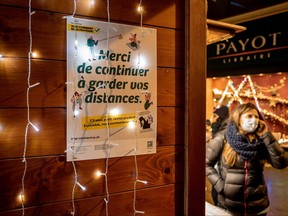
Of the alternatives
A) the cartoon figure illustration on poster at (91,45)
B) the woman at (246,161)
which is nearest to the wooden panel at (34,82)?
the cartoon figure illustration on poster at (91,45)

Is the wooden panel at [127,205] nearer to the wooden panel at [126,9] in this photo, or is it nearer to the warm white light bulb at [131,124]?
the warm white light bulb at [131,124]

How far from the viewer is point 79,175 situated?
1.29m

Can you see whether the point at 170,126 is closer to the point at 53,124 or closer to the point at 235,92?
the point at 53,124

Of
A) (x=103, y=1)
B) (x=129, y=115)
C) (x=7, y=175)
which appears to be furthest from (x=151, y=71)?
(x=7, y=175)

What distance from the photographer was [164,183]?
1.52 meters

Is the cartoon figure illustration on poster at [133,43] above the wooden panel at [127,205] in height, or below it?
above

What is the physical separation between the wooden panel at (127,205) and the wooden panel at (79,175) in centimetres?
3

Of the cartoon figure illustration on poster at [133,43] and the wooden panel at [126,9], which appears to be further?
the cartoon figure illustration on poster at [133,43]

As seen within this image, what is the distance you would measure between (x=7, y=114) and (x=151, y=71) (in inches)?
28.3

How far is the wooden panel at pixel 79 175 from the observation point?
1167mm

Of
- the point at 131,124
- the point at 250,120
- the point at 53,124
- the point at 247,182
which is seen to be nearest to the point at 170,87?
the point at 131,124

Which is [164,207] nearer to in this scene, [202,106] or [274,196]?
[202,106]

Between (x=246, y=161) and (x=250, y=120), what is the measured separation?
42 centimetres

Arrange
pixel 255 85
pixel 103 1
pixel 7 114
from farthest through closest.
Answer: pixel 255 85
pixel 103 1
pixel 7 114
